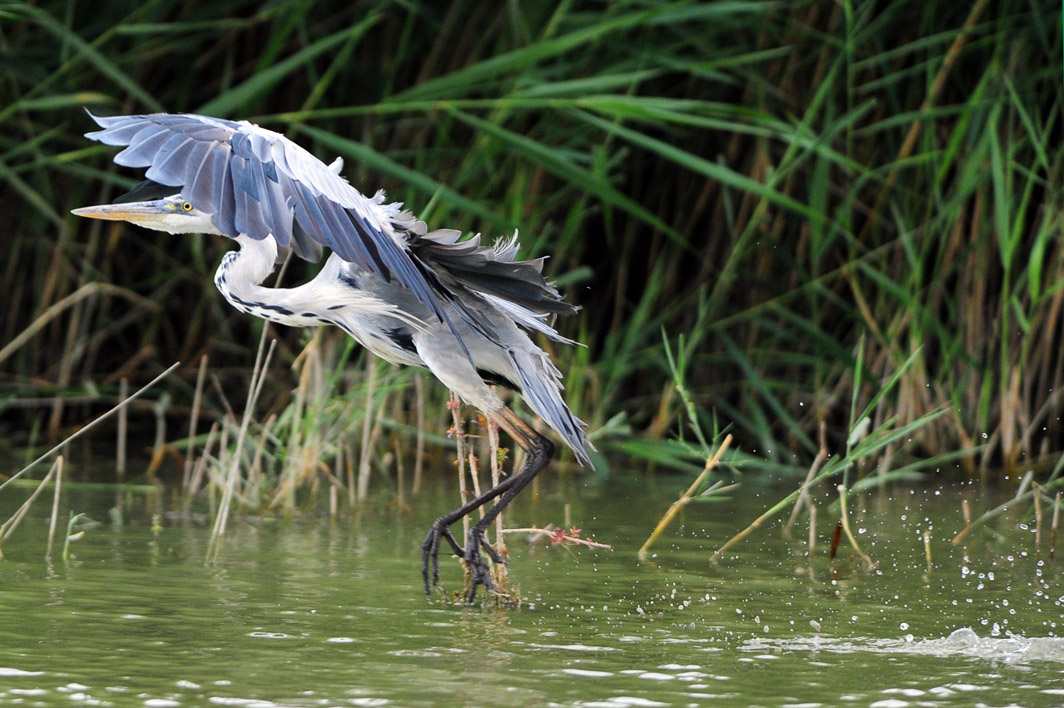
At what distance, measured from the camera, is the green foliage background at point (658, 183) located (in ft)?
21.3

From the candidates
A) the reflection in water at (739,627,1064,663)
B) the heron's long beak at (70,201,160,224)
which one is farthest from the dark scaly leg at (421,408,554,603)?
the heron's long beak at (70,201,160,224)

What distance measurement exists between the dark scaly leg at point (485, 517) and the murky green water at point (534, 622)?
0.31 ft

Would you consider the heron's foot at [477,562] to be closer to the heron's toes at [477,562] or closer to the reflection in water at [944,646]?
the heron's toes at [477,562]

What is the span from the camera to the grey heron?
3.93 m

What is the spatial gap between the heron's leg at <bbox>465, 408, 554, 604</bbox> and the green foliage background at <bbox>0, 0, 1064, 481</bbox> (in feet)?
5.56

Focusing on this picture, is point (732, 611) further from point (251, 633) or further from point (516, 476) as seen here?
point (251, 633)

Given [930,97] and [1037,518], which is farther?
[930,97]

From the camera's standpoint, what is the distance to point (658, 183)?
7.64m

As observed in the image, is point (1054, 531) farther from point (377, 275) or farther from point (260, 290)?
point (260, 290)

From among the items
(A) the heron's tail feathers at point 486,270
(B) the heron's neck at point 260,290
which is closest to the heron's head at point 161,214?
(B) the heron's neck at point 260,290

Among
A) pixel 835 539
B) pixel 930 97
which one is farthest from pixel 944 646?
pixel 930 97

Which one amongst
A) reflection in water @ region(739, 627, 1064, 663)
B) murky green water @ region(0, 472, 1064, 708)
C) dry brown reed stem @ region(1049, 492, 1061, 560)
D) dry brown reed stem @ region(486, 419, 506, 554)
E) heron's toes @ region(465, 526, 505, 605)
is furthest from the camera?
dry brown reed stem @ region(1049, 492, 1061, 560)

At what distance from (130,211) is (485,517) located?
4.81 feet

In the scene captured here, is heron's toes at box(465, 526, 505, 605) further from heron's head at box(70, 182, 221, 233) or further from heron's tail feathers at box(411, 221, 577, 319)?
heron's head at box(70, 182, 221, 233)
